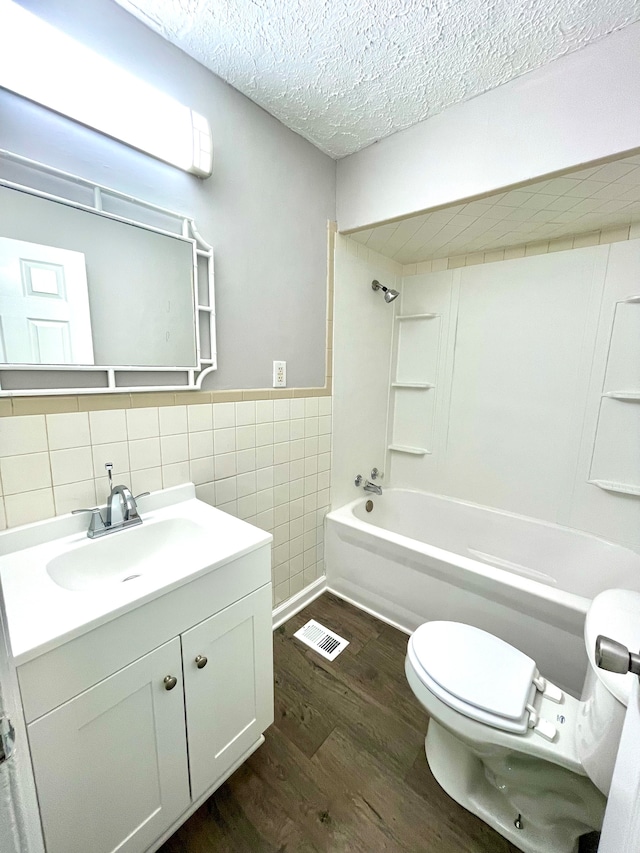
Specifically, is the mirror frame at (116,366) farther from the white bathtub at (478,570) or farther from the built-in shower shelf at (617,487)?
→ the built-in shower shelf at (617,487)

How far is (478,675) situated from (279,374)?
135 centimetres

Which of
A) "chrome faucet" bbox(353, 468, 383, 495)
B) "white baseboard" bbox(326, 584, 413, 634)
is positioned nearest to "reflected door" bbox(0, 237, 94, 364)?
"chrome faucet" bbox(353, 468, 383, 495)

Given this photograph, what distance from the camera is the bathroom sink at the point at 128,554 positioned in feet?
3.19

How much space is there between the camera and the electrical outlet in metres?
1.61

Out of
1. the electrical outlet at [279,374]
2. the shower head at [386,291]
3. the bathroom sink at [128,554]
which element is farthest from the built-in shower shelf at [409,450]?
the bathroom sink at [128,554]

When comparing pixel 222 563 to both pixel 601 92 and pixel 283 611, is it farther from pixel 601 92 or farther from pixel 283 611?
pixel 601 92

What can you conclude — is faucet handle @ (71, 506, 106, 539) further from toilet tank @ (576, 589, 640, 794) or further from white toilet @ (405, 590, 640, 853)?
toilet tank @ (576, 589, 640, 794)

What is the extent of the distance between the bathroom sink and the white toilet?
2.80ft

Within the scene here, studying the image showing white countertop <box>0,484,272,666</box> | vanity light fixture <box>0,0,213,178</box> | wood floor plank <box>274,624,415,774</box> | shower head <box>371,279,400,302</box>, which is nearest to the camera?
white countertop <box>0,484,272,666</box>

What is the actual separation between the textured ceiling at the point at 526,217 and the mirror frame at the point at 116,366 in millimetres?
977

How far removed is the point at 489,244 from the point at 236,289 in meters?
1.47

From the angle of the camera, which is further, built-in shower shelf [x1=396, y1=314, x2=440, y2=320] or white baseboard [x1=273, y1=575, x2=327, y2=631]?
built-in shower shelf [x1=396, y1=314, x2=440, y2=320]

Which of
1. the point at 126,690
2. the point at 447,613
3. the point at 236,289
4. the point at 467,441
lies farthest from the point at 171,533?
the point at 467,441

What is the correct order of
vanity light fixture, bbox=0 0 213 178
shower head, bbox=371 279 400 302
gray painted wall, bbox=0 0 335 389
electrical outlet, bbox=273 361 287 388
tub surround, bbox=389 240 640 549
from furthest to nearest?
shower head, bbox=371 279 400 302 < tub surround, bbox=389 240 640 549 < electrical outlet, bbox=273 361 287 388 < gray painted wall, bbox=0 0 335 389 < vanity light fixture, bbox=0 0 213 178
